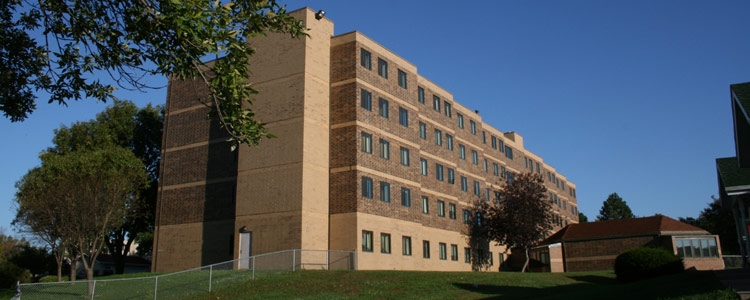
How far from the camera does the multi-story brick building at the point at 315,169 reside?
116 ft

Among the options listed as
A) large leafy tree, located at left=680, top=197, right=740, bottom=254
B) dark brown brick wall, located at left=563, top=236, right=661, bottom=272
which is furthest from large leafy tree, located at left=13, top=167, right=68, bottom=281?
large leafy tree, located at left=680, top=197, right=740, bottom=254

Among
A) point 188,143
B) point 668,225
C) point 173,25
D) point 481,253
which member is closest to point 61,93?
point 173,25

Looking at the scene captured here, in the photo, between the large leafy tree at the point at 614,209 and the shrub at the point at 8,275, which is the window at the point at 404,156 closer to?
the shrub at the point at 8,275

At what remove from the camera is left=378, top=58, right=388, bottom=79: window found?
40359 mm

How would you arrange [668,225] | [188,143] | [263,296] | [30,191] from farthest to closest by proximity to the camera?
1. [668,225]
2. [188,143]
3. [30,191]
4. [263,296]

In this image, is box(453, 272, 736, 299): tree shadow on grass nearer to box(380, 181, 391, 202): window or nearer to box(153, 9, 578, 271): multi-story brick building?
box(153, 9, 578, 271): multi-story brick building

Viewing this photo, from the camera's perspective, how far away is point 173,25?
11.4 m

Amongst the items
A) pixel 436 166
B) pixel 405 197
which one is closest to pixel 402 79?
pixel 436 166

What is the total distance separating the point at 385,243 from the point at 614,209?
90907 millimetres

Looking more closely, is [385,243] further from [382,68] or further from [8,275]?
[8,275]

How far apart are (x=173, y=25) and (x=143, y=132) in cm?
4570

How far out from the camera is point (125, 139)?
2094 inches

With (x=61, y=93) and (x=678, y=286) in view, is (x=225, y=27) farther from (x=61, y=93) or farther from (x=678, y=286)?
(x=678, y=286)

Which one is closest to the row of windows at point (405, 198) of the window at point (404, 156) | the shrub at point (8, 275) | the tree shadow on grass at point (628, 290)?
the window at point (404, 156)
